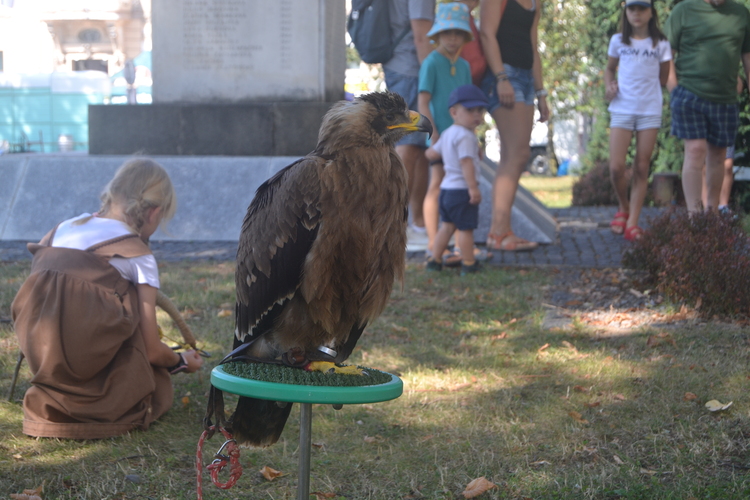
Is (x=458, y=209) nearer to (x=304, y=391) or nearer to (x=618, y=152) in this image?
(x=618, y=152)

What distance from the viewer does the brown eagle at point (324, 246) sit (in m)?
2.72

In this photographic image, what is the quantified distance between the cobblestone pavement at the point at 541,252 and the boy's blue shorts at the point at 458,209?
98 centimetres

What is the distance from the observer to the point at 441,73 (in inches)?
283

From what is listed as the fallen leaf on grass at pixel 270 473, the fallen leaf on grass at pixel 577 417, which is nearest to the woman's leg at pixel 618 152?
the fallen leaf on grass at pixel 577 417

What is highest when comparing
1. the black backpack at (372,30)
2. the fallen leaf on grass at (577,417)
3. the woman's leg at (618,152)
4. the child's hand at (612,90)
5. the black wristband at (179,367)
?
the black backpack at (372,30)

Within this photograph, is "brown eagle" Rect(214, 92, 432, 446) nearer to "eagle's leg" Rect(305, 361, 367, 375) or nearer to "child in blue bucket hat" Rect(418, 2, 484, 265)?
"eagle's leg" Rect(305, 361, 367, 375)

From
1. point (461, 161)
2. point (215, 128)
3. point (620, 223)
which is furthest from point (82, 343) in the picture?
point (620, 223)

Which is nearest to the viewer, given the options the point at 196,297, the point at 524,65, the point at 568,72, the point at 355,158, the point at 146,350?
the point at 355,158

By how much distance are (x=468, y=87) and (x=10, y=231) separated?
5.54 m

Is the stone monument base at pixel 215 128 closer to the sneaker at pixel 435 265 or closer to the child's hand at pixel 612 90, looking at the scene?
the sneaker at pixel 435 265

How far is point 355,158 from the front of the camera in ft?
9.10

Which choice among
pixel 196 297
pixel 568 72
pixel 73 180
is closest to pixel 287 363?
pixel 196 297

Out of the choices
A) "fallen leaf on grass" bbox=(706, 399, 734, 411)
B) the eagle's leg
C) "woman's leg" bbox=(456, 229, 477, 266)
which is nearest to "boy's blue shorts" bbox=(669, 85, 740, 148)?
"woman's leg" bbox=(456, 229, 477, 266)

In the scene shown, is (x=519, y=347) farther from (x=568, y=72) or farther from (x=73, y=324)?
(x=568, y=72)
